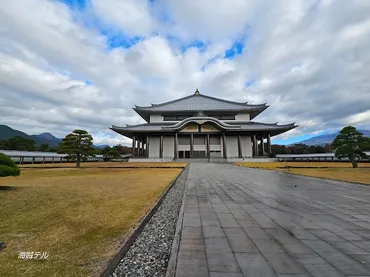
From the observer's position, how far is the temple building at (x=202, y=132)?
121 ft

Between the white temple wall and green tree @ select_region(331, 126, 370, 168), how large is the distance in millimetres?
26479

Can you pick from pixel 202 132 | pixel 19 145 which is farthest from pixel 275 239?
pixel 19 145

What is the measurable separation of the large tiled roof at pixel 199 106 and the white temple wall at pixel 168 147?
653cm

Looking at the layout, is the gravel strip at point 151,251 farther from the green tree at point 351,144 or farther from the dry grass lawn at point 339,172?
the green tree at point 351,144

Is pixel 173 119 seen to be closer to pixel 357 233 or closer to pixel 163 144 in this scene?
pixel 163 144

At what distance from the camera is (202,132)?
37719 mm

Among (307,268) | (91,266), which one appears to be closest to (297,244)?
(307,268)

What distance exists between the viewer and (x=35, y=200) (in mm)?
6398

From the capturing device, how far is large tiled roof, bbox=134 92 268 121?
42459mm

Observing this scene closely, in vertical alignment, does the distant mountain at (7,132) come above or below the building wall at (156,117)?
above

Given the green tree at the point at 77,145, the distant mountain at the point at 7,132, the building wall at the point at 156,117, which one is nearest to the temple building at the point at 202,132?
the building wall at the point at 156,117

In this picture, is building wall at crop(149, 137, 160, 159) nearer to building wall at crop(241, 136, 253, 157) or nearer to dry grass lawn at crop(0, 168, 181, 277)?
building wall at crop(241, 136, 253, 157)

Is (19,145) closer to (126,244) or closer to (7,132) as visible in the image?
(126,244)

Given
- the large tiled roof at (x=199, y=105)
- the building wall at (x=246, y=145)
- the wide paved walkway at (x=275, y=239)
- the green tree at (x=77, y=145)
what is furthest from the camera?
the large tiled roof at (x=199, y=105)
